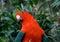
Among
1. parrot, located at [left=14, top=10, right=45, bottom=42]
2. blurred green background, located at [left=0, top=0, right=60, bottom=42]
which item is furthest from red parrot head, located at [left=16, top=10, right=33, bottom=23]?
blurred green background, located at [left=0, top=0, right=60, bottom=42]

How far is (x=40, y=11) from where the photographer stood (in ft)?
12.4

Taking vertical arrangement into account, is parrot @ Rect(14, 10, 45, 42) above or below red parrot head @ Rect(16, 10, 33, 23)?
below

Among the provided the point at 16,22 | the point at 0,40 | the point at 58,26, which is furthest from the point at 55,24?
the point at 0,40

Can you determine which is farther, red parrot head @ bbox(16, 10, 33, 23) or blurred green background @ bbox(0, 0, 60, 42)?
blurred green background @ bbox(0, 0, 60, 42)

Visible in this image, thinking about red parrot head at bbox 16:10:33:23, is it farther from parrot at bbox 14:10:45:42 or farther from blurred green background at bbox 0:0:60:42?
blurred green background at bbox 0:0:60:42

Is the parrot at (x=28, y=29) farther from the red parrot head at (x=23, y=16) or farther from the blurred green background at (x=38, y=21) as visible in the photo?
the blurred green background at (x=38, y=21)

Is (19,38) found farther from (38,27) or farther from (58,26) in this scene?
(58,26)

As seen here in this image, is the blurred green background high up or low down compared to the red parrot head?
down

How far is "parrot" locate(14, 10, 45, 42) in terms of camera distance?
11.2ft

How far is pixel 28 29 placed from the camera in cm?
344

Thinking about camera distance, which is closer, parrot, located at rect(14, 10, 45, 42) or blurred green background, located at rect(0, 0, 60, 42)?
parrot, located at rect(14, 10, 45, 42)

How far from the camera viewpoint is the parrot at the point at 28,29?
3422 mm

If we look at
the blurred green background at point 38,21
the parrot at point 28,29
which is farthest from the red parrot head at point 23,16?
the blurred green background at point 38,21

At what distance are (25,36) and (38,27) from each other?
7.9 inches
